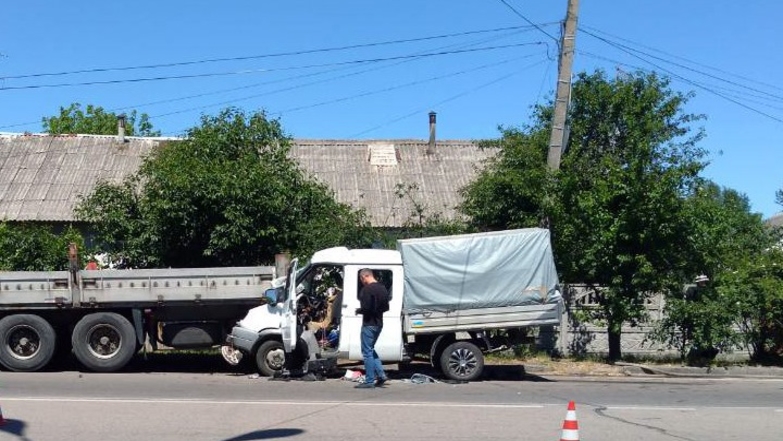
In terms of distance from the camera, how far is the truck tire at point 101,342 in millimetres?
14758

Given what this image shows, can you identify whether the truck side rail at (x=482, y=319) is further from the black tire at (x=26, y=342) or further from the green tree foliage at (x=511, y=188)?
the black tire at (x=26, y=342)

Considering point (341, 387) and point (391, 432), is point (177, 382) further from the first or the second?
point (391, 432)

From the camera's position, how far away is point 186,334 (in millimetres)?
15125

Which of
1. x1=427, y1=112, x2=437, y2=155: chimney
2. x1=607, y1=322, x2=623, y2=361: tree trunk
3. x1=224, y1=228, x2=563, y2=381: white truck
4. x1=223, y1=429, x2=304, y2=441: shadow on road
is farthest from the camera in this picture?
x1=427, y1=112, x2=437, y2=155: chimney

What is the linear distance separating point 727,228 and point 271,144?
10.6 m

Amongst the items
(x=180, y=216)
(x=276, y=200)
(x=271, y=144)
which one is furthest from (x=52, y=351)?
(x=271, y=144)

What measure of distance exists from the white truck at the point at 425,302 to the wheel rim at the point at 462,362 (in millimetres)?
16

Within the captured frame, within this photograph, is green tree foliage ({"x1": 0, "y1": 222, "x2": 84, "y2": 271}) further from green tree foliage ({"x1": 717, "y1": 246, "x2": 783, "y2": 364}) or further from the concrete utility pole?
green tree foliage ({"x1": 717, "y1": 246, "x2": 783, "y2": 364})

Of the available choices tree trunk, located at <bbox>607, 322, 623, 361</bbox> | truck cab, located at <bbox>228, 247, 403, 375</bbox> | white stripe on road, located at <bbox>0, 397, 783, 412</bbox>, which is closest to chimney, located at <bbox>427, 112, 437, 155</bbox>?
tree trunk, located at <bbox>607, 322, 623, 361</bbox>

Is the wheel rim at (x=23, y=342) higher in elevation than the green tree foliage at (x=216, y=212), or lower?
lower

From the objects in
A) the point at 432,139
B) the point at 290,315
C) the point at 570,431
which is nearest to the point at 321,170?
the point at 432,139

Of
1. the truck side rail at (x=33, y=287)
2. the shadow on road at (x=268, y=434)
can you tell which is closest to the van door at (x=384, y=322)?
the shadow on road at (x=268, y=434)

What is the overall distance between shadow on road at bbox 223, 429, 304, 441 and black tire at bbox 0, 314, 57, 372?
7311mm

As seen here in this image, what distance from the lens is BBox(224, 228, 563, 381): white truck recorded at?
1394 cm
